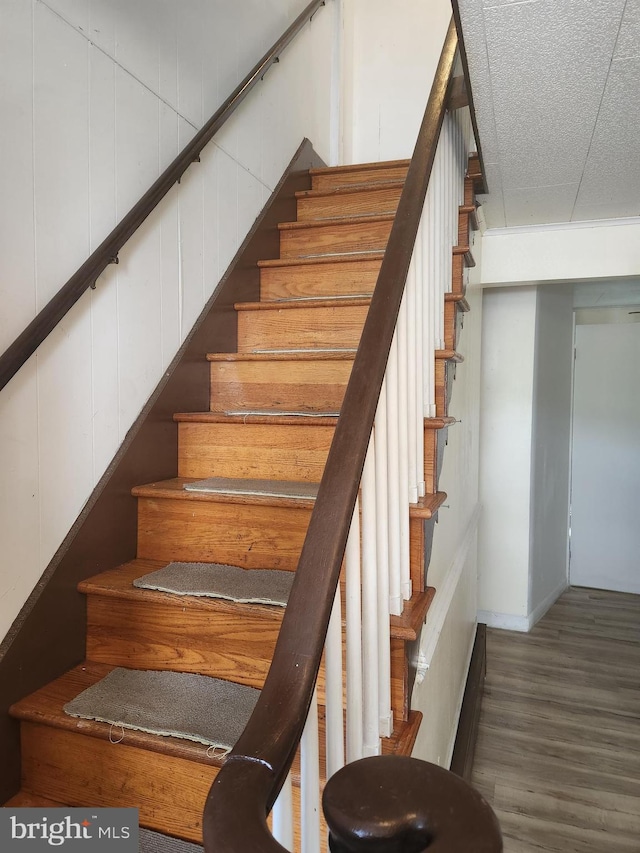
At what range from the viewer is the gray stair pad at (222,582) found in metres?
1.43

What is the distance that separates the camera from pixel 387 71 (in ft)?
12.7

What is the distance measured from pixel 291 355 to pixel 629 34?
50.6 inches

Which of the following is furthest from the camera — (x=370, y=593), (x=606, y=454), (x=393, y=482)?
(x=606, y=454)

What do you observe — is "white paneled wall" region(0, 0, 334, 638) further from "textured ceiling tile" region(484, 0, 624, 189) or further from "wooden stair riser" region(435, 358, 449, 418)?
"textured ceiling tile" region(484, 0, 624, 189)

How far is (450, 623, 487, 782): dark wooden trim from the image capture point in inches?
87.8

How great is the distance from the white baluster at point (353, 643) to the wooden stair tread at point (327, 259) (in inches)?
65.9

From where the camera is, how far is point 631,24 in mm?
1314

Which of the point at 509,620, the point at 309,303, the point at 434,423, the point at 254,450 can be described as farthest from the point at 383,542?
the point at 509,620

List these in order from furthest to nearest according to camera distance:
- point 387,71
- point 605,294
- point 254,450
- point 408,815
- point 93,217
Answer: point 605,294 < point 387,71 < point 254,450 < point 93,217 < point 408,815

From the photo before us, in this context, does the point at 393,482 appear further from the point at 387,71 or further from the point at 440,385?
the point at 387,71

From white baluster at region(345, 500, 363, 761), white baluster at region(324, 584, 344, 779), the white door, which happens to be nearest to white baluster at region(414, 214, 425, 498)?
white baluster at region(345, 500, 363, 761)

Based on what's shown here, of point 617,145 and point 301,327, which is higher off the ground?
point 617,145

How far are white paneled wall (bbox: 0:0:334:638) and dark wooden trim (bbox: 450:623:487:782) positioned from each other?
1669mm

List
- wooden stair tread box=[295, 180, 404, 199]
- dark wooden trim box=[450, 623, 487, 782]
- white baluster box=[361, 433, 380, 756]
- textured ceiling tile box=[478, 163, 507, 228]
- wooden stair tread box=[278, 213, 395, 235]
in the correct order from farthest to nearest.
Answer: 1. wooden stair tread box=[295, 180, 404, 199]
2. wooden stair tread box=[278, 213, 395, 235]
3. dark wooden trim box=[450, 623, 487, 782]
4. textured ceiling tile box=[478, 163, 507, 228]
5. white baluster box=[361, 433, 380, 756]
